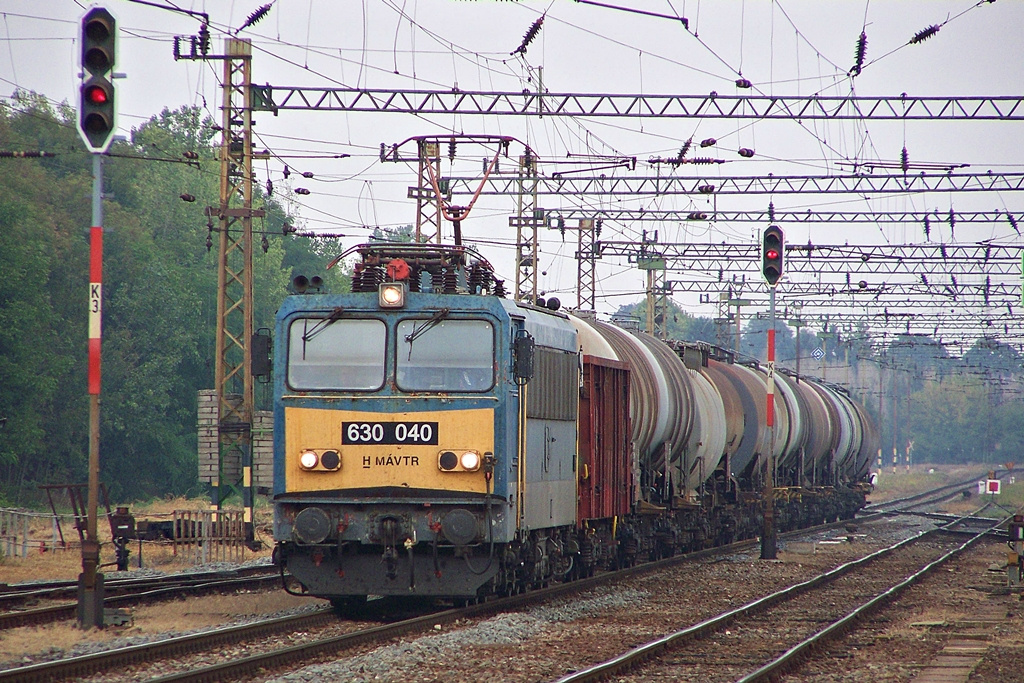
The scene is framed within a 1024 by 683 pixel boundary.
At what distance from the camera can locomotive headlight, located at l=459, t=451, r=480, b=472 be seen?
537 inches

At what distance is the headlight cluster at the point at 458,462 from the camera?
44.8 ft

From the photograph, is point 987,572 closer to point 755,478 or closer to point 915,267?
point 755,478

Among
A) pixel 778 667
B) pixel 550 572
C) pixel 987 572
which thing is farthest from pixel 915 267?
pixel 778 667

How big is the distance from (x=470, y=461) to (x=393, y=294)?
191 cm

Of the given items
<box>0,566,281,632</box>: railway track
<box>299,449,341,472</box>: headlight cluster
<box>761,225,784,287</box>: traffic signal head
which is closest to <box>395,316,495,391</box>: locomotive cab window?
<box>299,449,341,472</box>: headlight cluster

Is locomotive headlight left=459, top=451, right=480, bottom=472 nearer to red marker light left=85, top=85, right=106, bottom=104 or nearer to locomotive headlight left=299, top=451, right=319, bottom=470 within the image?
locomotive headlight left=299, top=451, right=319, bottom=470

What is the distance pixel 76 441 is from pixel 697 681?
4245cm

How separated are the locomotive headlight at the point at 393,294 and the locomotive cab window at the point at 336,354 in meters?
0.26

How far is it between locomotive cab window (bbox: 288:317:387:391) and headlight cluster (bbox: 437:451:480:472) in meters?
1.02

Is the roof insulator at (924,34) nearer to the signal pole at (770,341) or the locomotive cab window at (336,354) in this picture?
the signal pole at (770,341)

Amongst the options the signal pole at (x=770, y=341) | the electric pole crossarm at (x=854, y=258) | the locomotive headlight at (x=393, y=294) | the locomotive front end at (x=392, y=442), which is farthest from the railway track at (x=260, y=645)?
the electric pole crossarm at (x=854, y=258)

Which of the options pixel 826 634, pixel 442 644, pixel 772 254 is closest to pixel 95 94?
pixel 442 644

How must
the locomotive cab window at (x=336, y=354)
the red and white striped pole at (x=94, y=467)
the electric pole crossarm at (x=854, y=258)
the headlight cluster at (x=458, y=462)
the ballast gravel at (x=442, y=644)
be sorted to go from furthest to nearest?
the electric pole crossarm at (x=854, y=258), the locomotive cab window at (x=336, y=354), the headlight cluster at (x=458, y=462), the red and white striped pole at (x=94, y=467), the ballast gravel at (x=442, y=644)

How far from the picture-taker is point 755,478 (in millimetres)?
30453
